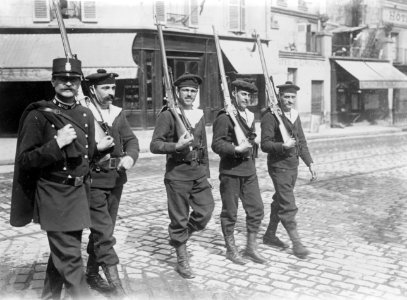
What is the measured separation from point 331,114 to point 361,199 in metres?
19.4

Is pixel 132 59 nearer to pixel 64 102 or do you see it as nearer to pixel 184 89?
pixel 184 89

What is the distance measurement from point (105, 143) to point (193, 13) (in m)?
16.6

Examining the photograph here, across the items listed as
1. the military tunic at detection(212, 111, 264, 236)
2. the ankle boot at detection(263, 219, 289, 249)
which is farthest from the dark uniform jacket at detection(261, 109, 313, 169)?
the ankle boot at detection(263, 219, 289, 249)

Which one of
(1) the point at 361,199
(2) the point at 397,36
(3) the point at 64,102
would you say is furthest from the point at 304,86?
(3) the point at 64,102

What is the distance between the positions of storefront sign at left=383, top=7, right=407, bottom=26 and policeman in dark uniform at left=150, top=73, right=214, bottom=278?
2895cm

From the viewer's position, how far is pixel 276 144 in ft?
18.1

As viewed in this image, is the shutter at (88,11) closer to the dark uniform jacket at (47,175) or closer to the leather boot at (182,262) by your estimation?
the leather boot at (182,262)

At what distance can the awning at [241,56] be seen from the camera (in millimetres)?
20406

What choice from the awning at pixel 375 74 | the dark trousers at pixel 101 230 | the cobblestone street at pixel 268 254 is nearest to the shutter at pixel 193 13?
the awning at pixel 375 74

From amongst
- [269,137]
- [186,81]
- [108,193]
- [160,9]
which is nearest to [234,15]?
[160,9]

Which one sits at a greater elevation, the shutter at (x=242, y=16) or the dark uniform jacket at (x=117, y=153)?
the shutter at (x=242, y=16)

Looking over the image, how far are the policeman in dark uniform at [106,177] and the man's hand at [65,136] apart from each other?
0.74 metres

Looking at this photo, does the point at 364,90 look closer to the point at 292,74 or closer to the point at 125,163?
the point at 292,74

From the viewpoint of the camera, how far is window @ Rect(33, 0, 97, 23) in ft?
56.6
